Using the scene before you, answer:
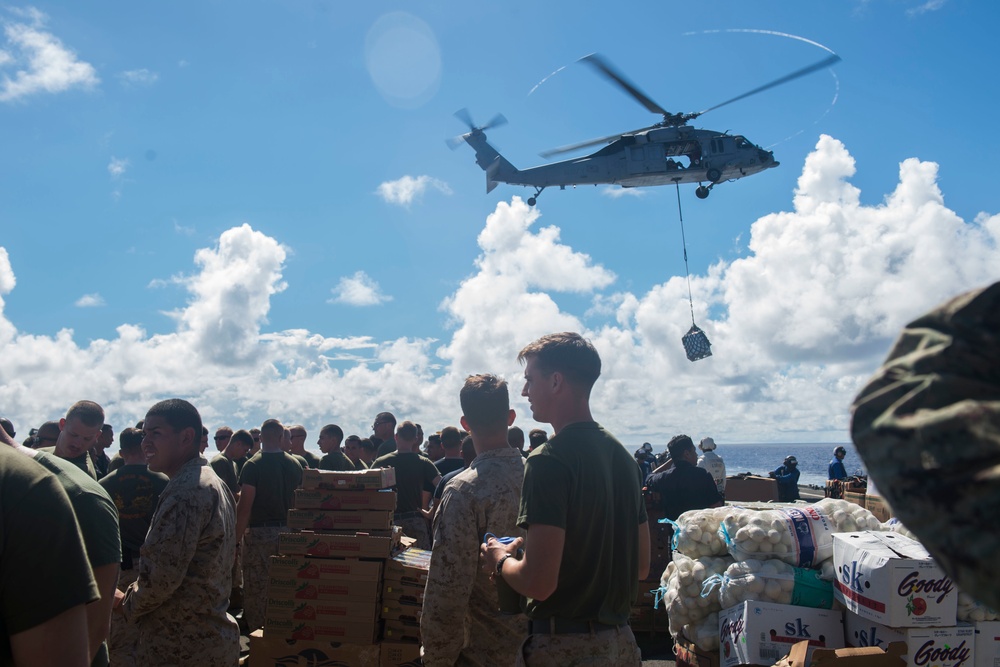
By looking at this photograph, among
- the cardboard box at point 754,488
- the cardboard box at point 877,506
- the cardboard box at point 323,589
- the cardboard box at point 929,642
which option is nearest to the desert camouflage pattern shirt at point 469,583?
the cardboard box at point 323,589

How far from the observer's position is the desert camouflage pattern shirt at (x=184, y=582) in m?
3.44

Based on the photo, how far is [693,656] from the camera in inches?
189

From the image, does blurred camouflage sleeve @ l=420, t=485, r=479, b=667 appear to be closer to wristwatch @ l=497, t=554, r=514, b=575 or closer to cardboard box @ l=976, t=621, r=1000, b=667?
wristwatch @ l=497, t=554, r=514, b=575

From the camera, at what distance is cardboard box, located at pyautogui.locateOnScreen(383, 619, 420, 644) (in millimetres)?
5176

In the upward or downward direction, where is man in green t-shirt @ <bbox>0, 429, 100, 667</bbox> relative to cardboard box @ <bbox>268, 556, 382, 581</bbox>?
upward

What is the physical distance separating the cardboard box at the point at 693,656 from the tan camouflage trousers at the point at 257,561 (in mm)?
4207

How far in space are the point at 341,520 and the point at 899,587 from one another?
3.78 metres

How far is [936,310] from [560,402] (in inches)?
74.3

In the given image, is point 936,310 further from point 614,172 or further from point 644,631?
point 614,172

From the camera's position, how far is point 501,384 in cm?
352

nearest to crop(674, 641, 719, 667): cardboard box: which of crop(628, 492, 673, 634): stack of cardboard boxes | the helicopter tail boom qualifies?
crop(628, 492, 673, 634): stack of cardboard boxes

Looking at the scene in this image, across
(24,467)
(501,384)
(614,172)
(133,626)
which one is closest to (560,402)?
(501,384)

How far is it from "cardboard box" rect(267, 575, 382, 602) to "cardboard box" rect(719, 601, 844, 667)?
8.15ft

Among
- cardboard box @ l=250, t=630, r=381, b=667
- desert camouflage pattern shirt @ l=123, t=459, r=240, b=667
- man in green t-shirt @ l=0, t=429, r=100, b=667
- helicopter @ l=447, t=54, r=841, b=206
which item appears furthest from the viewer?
helicopter @ l=447, t=54, r=841, b=206
